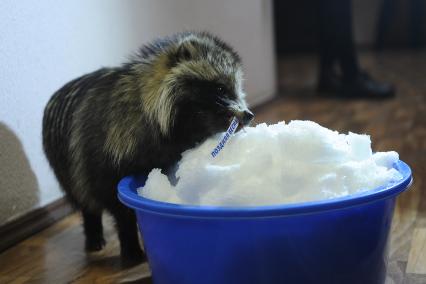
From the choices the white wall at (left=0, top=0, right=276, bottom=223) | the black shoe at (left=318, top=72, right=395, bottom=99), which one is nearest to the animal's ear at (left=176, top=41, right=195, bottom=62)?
the white wall at (left=0, top=0, right=276, bottom=223)

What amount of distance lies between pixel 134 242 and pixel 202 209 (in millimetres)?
503

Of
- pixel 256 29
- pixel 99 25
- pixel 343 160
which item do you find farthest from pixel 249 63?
pixel 343 160

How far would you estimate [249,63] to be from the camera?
3152mm

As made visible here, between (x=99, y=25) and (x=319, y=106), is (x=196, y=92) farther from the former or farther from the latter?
(x=319, y=106)

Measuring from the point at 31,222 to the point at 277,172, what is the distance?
3.00 feet

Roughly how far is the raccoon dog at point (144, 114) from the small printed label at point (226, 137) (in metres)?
0.02

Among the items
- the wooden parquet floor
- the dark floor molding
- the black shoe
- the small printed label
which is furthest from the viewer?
the black shoe

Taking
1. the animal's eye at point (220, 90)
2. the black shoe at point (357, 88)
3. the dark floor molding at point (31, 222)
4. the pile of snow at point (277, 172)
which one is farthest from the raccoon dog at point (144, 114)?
the black shoe at point (357, 88)

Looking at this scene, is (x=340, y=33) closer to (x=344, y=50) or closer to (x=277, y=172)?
(x=344, y=50)

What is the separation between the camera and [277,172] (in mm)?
977

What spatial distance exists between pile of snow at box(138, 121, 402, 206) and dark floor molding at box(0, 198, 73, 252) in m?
0.63

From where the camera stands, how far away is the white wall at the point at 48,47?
61.9 inches

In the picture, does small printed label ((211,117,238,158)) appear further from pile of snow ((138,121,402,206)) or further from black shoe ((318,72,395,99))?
black shoe ((318,72,395,99))

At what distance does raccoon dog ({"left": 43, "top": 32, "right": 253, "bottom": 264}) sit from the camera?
1.16 meters
